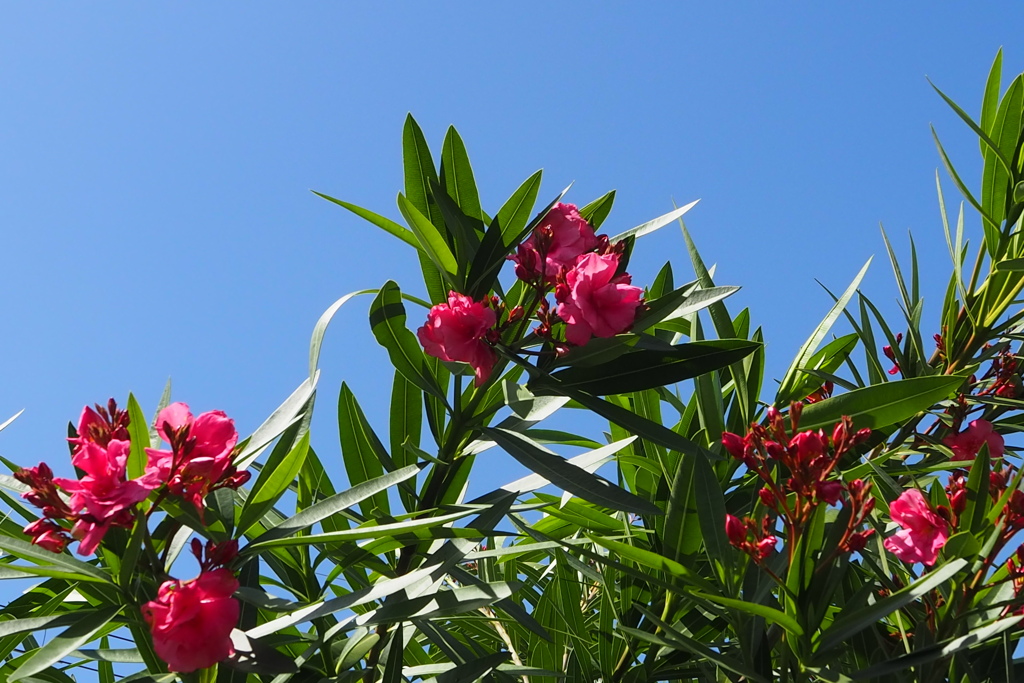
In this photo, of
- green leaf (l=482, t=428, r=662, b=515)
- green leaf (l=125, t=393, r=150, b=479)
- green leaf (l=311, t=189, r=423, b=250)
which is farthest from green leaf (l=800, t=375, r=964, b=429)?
green leaf (l=125, t=393, r=150, b=479)

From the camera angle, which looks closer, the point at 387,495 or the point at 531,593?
the point at 387,495

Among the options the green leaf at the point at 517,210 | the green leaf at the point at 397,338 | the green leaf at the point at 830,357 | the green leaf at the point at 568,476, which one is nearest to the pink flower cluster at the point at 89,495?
the green leaf at the point at 397,338

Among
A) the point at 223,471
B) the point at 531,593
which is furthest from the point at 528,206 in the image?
the point at 531,593

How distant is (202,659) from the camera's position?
3.30 feet

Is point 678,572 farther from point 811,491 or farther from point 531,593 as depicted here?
point 531,593

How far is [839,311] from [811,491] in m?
0.77

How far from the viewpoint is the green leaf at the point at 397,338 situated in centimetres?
130

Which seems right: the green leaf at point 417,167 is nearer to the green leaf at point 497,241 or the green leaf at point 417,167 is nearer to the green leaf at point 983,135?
the green leaf at point 497,241

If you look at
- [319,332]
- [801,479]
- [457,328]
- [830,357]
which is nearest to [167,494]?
[319,332]

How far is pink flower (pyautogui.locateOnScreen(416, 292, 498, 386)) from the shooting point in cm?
119

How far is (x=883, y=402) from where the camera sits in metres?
1.26

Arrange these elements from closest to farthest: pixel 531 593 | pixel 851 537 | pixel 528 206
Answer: pixel 851 537 → pixel 528 206 → pixel 531 593

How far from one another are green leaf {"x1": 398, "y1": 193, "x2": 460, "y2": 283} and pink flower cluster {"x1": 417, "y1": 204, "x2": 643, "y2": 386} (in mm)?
83

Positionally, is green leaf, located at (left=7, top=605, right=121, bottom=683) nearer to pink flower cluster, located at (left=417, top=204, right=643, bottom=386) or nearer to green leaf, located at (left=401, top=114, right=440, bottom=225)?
pink flower cluster, located at (left=417, top=204, right=643, bottom=386)
